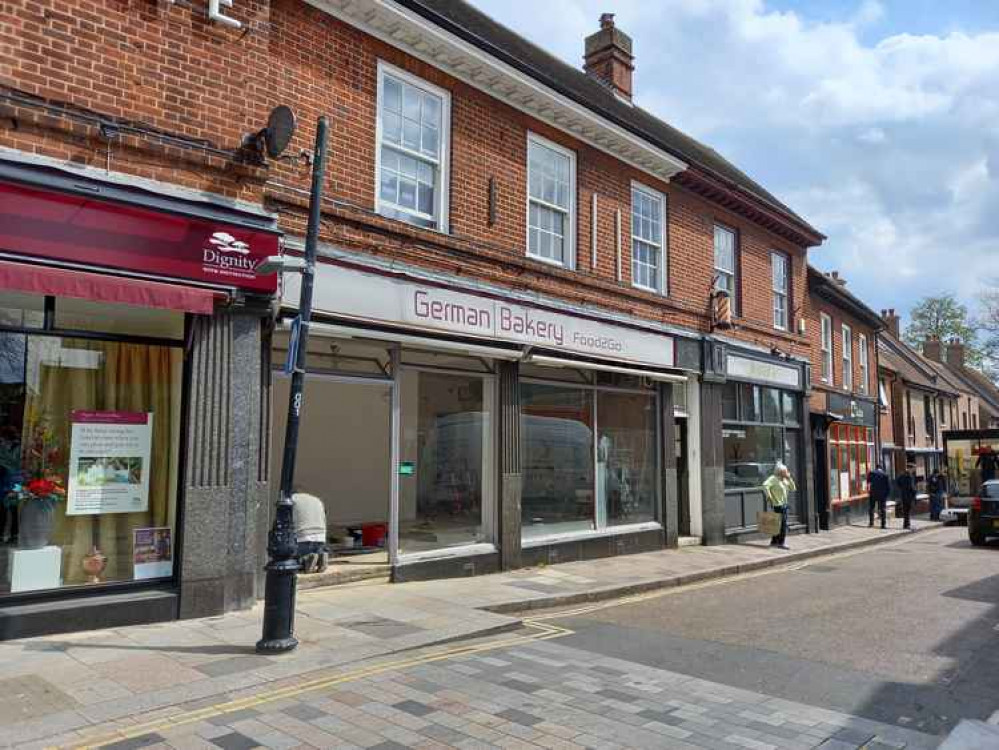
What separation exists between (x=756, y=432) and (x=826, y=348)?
6.47m

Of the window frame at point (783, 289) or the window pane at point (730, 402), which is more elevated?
the window frame at point (783, 289)

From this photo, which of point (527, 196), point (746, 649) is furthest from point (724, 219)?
point (746, 649)

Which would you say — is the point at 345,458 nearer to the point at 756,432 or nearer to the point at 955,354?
the point at 756,432

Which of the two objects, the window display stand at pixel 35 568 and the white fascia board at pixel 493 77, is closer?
the window display stand at pixel 35 568

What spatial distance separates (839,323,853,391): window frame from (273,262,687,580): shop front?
38.1 ft

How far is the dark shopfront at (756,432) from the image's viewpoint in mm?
15852

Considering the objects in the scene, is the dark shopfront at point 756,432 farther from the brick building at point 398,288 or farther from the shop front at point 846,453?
the shop front at point 846,453

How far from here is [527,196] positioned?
37.9 ft

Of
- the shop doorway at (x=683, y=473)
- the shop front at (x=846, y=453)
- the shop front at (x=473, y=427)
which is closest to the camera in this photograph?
the shop front at (x=473, y=427)

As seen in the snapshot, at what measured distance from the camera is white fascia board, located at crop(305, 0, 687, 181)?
920 cm

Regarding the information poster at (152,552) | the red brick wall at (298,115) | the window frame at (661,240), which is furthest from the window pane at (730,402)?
the information poster at (152,552)

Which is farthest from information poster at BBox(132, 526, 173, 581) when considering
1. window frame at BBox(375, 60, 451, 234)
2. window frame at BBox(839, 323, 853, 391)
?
window frame at BBox(839, 323, 853, 391)

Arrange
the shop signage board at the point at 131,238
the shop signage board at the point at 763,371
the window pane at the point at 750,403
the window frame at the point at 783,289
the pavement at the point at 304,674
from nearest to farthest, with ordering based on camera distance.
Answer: the pavement at the point at 304,674 → the shop signage board at the point at 131,238 → the shop signage board at the point at 763,371 → the window pane at the point at 750,403 → the window frame at the point at 783,289

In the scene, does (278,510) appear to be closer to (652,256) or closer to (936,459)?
(652,256)
